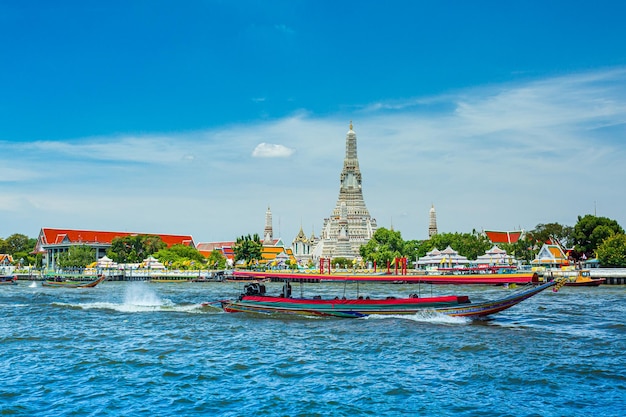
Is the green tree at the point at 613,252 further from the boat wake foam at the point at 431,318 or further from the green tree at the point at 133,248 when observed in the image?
the green tree at the point at 133,248

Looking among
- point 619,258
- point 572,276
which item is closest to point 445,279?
point 572,276

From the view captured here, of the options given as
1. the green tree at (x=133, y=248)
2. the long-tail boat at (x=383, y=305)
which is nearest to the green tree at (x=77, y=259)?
the green tree at (x=133, y=248)

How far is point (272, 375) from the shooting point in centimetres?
1836

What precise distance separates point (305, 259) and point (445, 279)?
346 feet

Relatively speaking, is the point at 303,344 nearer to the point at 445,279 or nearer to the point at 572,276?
the point at 445,279

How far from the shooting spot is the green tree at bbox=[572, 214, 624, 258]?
7381 cm

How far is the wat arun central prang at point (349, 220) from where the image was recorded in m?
119

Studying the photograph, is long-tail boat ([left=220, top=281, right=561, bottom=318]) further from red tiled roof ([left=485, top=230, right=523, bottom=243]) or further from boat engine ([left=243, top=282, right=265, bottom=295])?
red tiled roof ([left=485, top=230, right=523, bottom=243])

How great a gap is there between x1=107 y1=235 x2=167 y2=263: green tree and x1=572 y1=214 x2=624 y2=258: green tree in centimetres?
6546

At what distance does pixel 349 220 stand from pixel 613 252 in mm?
64047

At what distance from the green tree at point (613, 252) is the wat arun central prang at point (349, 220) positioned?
52.8 meters

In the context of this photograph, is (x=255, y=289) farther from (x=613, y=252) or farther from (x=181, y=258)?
(x=181, y=258)

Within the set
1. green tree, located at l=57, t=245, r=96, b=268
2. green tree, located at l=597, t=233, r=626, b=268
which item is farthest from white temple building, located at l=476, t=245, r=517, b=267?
green tree, located at l=57, t=245, r=96, b=268

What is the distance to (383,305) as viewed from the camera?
98.5 feet
